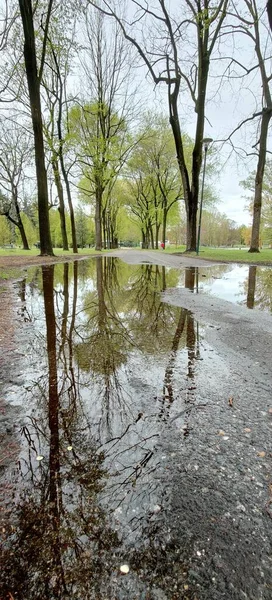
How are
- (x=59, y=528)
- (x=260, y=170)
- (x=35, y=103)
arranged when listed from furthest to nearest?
(x=260, y=170) < (x=35, y=103) < (x=59, y=528)

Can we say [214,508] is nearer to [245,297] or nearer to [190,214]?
[245,297]

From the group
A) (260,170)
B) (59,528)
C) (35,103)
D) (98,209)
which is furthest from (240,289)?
(98,209)

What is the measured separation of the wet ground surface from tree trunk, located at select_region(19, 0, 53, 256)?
10631 millimetres

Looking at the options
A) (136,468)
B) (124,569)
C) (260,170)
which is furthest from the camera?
(260,170)

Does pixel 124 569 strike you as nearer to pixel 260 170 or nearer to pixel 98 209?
pixel 260 170

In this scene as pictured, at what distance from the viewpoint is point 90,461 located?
143 cm

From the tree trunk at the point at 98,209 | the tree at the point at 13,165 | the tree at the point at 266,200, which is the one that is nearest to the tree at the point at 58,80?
the tree trunk at the point at 98,209

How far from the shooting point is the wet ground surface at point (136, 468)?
0.97 m

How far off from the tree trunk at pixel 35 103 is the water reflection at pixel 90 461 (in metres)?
10.5

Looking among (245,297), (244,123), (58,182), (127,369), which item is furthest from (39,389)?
(58,182)

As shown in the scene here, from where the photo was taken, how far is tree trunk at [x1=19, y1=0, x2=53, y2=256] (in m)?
10.8

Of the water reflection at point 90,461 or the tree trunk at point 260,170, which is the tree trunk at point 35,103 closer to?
the water reflection at point 90,461

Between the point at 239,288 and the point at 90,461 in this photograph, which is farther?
the point at 239,288

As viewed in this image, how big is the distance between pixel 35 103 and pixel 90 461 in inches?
561
